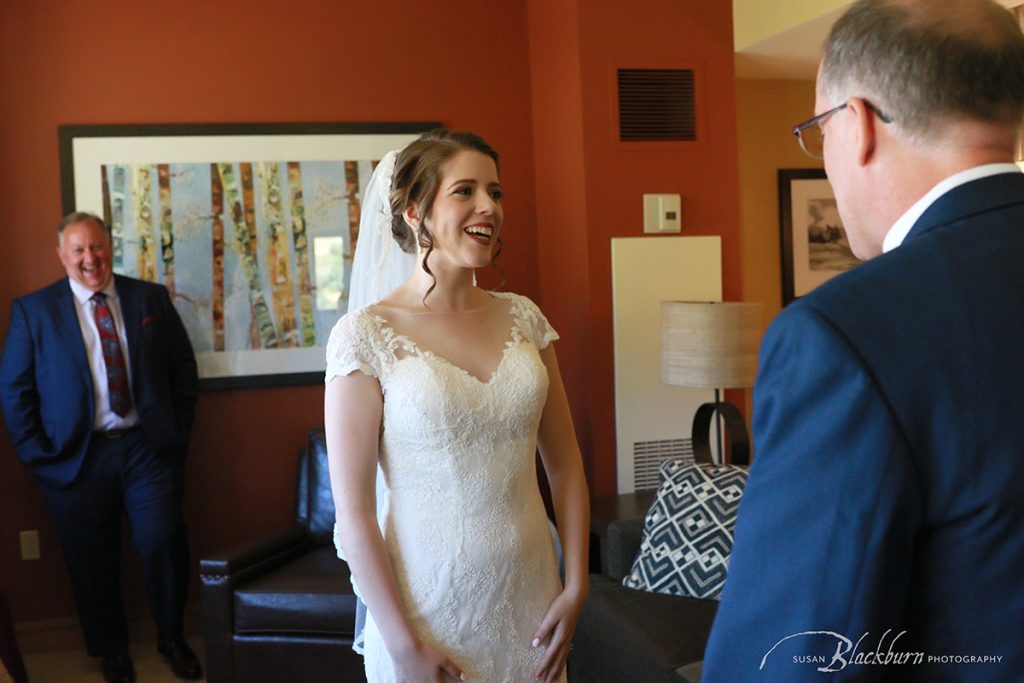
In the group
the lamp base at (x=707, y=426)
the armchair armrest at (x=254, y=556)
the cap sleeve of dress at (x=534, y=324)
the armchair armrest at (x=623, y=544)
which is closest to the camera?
the cap sleeve of dress at (x=534, y=324)

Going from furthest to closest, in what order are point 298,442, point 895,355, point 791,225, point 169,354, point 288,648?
point 791,225
point 298,442
point 169,354
point 288,648
point 895,355

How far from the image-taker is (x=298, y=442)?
464 cm

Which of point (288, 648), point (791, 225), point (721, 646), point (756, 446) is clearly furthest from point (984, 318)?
point (791, 225)

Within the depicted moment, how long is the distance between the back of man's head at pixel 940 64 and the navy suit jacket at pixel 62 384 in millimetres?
3618

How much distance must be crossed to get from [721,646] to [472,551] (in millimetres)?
1064

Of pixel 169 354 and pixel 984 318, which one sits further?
pixel 169 354

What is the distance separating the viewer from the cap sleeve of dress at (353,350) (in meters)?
1.86

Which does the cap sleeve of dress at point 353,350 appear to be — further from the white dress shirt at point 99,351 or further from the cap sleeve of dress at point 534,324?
the white dress shirt at point 99,351

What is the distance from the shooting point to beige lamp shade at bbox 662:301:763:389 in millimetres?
3797

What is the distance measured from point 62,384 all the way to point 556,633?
2.77 m

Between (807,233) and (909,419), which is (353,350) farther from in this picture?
(807,233)

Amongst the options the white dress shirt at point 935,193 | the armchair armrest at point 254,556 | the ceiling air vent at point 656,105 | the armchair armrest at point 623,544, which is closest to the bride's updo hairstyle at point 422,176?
the white dress shirt at point 935,193

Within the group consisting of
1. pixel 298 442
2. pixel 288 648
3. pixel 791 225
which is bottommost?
pixel 288 648

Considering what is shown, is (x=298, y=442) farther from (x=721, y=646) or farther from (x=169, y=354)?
(x=721, y=646)
